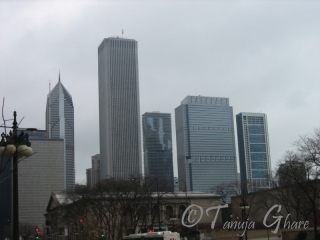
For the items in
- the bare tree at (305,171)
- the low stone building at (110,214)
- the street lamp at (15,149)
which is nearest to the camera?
the street lamp at (15,149)

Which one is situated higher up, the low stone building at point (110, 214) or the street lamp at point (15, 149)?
the street lamp at point (15, 149)

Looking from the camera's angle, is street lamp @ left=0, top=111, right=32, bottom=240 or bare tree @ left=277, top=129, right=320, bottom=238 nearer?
street lamp @ left=0, top=111, right=32, bottom=240

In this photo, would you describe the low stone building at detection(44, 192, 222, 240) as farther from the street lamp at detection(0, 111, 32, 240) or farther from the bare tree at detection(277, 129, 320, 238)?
the street lamp at detection(0, 111, 32, 240)

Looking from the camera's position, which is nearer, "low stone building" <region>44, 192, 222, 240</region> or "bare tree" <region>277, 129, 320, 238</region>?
"bare tree" <region>277, 129, 320, 238</region>

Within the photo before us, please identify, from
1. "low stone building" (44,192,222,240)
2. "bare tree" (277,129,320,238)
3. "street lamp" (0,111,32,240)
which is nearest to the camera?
"street lamp" (0,111,32,240)

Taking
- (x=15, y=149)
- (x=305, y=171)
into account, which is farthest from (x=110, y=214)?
(x=15, y=149)

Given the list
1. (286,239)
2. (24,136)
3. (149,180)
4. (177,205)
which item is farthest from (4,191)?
(24,136)

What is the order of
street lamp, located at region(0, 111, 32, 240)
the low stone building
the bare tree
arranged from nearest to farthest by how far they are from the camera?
street lamp, located at region(0, 111, 32, 240) < the bare tree < the low stone building

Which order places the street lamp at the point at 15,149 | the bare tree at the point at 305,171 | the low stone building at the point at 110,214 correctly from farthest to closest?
the low stone building at the point at 110,214 < the bare tree at the point at 305,171 < the street lamp at the point at 15,149

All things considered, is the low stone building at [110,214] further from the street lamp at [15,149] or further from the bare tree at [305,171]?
the street lamp at [15,149]

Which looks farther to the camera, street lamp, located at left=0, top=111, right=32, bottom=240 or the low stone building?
the low stone building

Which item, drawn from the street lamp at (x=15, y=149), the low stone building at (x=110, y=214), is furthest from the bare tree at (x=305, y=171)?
the street lamp at (x=15, y=149)

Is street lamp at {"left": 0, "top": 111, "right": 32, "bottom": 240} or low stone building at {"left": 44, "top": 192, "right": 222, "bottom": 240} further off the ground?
street lamp at {"left": 0, "top": 111, "right": 32, "bottom": 240}

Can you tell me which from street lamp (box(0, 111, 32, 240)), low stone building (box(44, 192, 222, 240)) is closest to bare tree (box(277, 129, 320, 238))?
low stone building (box(44, 192, 222, 240))
